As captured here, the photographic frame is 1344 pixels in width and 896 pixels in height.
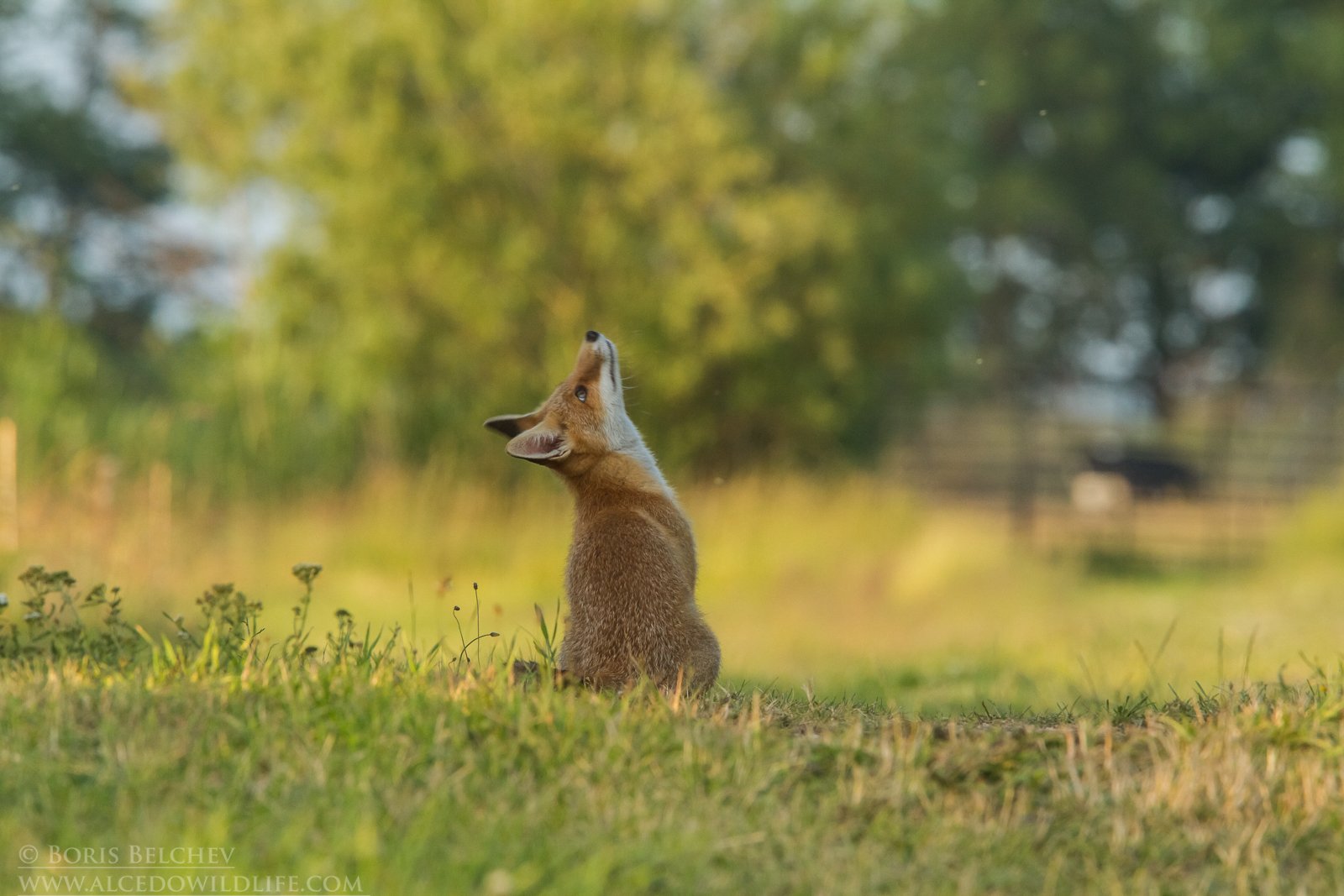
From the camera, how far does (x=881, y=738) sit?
5.00 metres

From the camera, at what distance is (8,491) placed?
14625mm

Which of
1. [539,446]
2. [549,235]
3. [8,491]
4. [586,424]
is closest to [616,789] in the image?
[539,446]

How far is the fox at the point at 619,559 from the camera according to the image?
538cm

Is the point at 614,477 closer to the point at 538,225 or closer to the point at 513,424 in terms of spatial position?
the point at 513,424

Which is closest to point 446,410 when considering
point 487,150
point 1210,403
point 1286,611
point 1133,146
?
point 487,150

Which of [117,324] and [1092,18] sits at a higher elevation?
[1092,18]

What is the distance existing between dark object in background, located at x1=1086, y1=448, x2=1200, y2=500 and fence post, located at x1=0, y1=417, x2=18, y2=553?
2061cm

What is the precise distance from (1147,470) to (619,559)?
26358mm

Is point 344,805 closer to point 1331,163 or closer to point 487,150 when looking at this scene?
point 487,150

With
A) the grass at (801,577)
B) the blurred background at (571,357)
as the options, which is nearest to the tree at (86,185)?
the blurred background at (571,357)

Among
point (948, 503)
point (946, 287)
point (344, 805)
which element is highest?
point (946, 287)

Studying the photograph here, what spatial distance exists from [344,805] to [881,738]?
1810 mm

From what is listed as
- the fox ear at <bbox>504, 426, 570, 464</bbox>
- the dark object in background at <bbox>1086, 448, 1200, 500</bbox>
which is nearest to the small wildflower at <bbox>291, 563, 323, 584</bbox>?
the fox ear at <bbox>504, 426, 570, 464</bbox>

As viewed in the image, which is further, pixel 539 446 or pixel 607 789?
pixel 539 446
